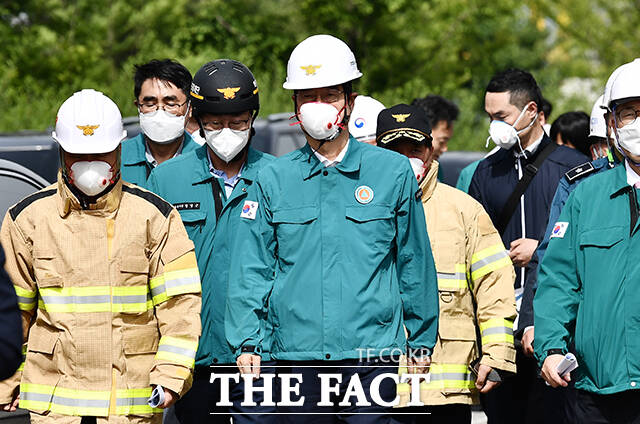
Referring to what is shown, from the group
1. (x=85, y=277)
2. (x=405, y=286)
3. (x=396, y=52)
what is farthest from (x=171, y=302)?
(x=396, y=52)

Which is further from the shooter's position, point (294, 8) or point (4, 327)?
point (294, 8)

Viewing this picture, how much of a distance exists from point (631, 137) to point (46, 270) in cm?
257

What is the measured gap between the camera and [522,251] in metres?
7.16

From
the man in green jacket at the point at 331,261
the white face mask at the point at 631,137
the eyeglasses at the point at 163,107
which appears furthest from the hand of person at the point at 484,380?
the eyeglasses at the point at 163,107

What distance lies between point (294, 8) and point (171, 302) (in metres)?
17.4

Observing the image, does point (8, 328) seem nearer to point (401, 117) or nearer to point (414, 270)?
point (414, 270)

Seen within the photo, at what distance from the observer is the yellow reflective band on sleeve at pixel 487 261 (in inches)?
247

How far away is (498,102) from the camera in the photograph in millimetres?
7977

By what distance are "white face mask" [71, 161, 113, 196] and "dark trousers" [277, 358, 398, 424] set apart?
1.11 meters

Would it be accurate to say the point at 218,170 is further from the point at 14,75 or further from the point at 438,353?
the point at 14,75

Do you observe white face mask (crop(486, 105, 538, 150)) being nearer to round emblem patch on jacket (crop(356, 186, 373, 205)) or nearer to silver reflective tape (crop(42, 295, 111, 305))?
round emblem patch on jacket (crop(356, 186, 373, 205))

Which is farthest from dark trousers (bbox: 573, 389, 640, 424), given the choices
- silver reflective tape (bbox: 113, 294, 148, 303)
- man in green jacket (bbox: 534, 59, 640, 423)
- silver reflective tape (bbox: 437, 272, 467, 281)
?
silver reflective tape (bbox: 113, 294, 148, 303)

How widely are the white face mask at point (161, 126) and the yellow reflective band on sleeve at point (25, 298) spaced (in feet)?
6.52

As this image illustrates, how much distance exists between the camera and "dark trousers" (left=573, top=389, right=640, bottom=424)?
4.98m
